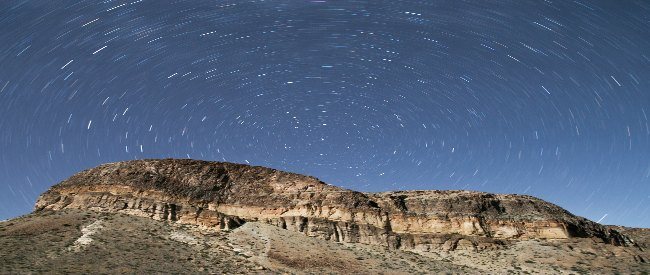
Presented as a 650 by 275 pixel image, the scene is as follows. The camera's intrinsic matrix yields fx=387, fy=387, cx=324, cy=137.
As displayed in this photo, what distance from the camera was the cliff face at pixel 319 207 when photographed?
44.5 m

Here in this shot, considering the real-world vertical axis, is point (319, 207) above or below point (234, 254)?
above

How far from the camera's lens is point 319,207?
4781cm

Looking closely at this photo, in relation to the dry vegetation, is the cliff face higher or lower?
higher

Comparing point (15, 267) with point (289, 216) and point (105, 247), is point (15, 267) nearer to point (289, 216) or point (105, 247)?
point (105, 247)

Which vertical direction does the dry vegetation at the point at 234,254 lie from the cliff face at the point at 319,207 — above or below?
below

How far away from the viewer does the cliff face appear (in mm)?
44531

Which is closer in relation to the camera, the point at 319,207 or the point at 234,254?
the point at 234,254

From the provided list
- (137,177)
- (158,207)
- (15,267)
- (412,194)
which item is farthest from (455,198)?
(15,267)

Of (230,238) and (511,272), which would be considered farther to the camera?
(230,238)

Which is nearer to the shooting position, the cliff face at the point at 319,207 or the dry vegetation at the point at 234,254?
the dry vegetation at the point at 234,254

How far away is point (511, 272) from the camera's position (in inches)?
1407

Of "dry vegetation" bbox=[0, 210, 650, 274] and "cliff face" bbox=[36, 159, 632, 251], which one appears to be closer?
"dry vegetation" bbox=[0, 210, 650, 274]

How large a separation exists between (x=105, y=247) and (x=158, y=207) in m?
12.8

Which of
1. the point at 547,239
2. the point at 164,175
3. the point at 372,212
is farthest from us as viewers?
the point at 164,175
